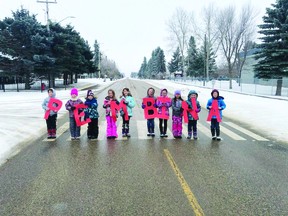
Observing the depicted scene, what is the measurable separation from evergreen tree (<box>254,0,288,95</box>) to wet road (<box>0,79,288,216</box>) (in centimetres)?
1941

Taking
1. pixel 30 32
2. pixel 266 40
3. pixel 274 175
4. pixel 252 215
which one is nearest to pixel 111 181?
pixel 252 215

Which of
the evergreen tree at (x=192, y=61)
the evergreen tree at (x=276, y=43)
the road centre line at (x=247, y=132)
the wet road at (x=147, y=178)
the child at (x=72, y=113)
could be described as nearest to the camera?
the wet road at (x=147, y=178)

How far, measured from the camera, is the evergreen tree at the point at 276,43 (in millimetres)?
24609

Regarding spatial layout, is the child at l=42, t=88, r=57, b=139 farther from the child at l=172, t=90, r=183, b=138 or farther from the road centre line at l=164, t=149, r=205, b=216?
the road centre line at l=164, t=149, r=205, b=216

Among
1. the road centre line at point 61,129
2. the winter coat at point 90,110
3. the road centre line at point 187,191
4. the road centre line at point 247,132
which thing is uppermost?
the winter coat at point 90,110

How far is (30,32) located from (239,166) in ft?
94.0

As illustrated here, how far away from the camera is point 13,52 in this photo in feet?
91.6

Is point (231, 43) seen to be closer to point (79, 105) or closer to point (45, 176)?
point (79, 105)

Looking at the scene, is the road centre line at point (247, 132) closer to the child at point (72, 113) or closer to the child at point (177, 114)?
the child at point (177, 114)

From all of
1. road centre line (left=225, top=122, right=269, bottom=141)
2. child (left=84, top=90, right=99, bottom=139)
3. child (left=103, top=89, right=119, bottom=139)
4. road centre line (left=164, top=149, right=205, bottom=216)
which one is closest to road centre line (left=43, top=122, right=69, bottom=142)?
child (left=84, top=90, right=99, bottom=139)

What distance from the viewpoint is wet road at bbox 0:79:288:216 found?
159 inches

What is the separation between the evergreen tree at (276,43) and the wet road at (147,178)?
19.4 metres

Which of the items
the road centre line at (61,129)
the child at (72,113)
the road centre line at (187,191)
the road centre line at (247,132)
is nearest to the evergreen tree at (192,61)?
the road centre line at (247,132)

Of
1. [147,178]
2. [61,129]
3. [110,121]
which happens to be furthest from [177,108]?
[61,129]
